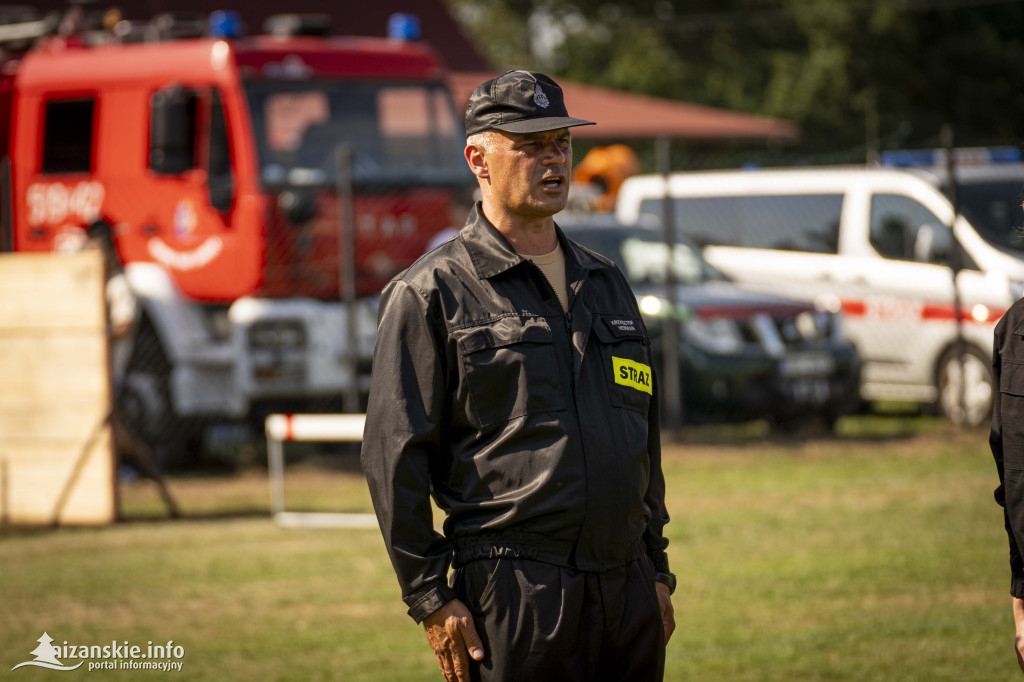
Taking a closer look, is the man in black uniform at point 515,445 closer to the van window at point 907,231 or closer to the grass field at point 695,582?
the grass field at point 695,582

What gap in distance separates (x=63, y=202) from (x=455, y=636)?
9703 millimetres

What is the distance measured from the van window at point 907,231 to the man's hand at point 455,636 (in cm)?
986

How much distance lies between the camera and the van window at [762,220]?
1335 centimetres

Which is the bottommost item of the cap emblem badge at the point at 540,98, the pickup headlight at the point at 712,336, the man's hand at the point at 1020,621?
the pickup headlight at the point at 712,336

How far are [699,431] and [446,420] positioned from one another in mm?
9966

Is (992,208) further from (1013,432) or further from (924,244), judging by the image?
(1013,432)

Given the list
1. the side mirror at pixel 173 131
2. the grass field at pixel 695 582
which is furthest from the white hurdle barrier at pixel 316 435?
the side mirror at pixel 173 131

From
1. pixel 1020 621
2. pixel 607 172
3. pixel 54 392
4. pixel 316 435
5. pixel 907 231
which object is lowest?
pixel 316 435

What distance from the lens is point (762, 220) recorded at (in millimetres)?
13883

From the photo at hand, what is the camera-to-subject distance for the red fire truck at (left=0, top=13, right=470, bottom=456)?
11234mm

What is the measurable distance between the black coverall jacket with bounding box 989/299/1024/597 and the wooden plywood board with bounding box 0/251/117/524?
6948mm

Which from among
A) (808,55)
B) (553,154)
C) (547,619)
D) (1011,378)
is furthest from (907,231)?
(808,55)

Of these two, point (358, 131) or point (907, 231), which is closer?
point (358, 131)
